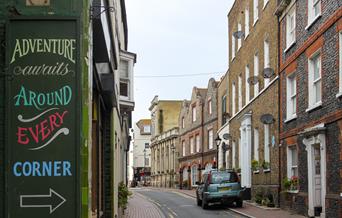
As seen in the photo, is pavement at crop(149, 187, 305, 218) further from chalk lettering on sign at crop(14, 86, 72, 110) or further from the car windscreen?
chalk lettering on sign at crop(14, 86, 72, 110)

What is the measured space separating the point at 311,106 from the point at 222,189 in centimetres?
748

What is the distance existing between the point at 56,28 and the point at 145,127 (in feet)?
320

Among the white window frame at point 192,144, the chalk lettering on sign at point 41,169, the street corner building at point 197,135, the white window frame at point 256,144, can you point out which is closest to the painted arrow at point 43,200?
the chalk lettering on sign at point 41,169

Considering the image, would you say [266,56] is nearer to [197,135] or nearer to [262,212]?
[262,212]

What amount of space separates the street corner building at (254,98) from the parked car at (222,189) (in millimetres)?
1527

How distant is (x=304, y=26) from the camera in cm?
2177

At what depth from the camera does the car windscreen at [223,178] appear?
88.2ft

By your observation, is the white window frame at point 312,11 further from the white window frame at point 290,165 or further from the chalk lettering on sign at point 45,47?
the chalk lettering on sign at point 45,47

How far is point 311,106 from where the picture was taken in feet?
67.6

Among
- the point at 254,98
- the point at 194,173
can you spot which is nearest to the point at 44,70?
the point at 254,98

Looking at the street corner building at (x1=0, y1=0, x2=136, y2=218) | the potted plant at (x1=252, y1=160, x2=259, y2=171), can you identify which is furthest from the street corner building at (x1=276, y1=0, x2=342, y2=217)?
→ the street corner building at (x1=0, y1=0, x2=136, y2=218)

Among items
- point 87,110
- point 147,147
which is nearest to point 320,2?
point 87,110

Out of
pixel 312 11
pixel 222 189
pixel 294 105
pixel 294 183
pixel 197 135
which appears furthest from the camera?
pixel 197 135

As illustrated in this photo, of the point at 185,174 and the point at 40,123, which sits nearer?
the point at 40,123
